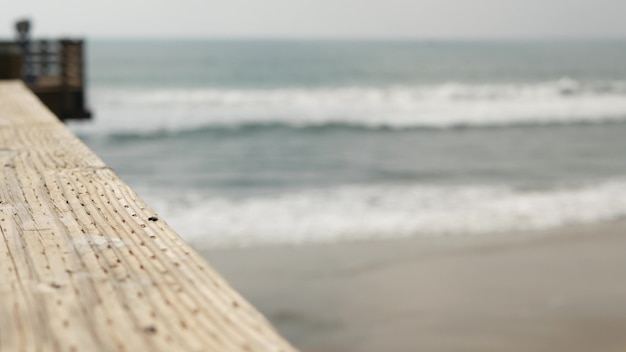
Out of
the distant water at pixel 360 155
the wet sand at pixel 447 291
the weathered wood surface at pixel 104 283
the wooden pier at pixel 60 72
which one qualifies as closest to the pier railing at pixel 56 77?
the wooden pier at pixel 60 72

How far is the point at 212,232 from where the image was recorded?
13.3m

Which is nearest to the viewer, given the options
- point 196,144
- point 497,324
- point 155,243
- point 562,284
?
point 155,243

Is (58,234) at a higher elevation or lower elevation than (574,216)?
higher

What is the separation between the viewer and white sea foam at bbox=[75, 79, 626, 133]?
34.3m

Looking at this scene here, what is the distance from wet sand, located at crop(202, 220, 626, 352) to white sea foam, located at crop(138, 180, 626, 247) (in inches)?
26.7

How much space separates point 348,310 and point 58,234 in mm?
8341

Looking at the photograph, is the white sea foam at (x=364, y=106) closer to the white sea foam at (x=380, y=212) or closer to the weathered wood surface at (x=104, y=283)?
the white sea foam at (x=380, y=212)

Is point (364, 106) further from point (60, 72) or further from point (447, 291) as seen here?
point (447, 291)

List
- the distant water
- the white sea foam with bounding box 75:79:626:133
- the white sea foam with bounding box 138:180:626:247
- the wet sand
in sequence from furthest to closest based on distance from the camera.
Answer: the white sea foam with bounding box 75:79:626:133 < the distant water < the white sea foam with bounding box 138:180:626:247 < the wet sand

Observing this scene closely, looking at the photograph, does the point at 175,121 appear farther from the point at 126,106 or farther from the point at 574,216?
the point at 574,216

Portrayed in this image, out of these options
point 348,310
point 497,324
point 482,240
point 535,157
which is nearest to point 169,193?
point 482,240

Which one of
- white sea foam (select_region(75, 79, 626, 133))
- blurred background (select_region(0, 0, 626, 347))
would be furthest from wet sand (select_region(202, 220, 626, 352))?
white sea foam (select_region(75, 79, 626, 133))

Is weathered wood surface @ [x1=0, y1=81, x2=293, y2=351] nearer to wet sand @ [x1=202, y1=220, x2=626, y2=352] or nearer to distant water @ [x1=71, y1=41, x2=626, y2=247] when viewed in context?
wet sand @ [x1=202, y1=220, x2=626, y2=352]

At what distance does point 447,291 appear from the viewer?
404 inches
